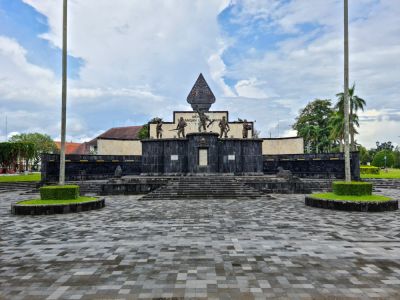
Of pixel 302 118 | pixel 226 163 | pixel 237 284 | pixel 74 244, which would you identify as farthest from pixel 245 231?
pixel 302 118

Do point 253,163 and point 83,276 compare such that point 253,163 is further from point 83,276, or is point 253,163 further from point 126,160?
point 83,276

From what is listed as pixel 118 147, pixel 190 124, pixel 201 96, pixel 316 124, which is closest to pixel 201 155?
pixel 190 124

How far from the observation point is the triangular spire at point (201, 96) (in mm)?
44344

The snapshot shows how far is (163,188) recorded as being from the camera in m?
21.0

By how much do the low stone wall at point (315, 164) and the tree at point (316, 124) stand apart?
2704 cm

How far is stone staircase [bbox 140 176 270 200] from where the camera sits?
19609mm

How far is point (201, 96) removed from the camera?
44.3 metres

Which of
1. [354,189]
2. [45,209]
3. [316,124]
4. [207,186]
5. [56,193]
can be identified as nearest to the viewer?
[45,209]

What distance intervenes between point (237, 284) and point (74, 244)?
5002 mm

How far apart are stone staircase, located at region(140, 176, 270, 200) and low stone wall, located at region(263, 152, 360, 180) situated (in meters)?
14.1

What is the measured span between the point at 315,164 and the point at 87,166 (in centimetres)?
2585

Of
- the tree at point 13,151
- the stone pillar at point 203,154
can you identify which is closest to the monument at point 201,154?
the stone pillar at point 203,154

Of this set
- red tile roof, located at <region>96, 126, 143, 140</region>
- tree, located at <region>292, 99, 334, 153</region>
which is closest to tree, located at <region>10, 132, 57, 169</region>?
red tile roof, located at <region>96, 126, 143, 140</region>

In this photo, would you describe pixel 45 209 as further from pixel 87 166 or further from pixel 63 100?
pixel 87 166
